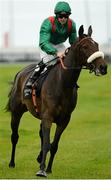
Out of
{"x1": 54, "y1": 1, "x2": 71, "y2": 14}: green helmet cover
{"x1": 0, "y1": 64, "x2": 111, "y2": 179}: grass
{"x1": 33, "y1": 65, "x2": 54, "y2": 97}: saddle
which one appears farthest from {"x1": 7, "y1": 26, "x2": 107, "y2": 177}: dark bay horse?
{"x1": 0, "y1": 64, "x2": 111, "y2": 179}: grass

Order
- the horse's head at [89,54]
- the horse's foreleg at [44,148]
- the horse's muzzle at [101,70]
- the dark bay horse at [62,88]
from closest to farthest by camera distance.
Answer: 1. the horse's muzzle at [101,70]
2. the horse's head at [89,54]
3. the dark bay horse at [62,88]
4. the horse's foreleg at [44,148]

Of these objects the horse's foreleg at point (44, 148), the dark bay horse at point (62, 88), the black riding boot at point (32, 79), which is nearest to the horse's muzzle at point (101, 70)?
the dark bay horse at point (62, 88)

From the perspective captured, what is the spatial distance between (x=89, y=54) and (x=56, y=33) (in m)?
1.27

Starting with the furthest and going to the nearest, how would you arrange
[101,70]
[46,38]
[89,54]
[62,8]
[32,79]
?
[32,79]
[46,38]
[62,8]
[89,54]
[101,70]

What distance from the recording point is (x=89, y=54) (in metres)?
14.2

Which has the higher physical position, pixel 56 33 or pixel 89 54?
pixel 56 33

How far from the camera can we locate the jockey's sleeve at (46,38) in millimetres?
15062

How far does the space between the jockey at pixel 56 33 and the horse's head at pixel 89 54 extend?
58cm

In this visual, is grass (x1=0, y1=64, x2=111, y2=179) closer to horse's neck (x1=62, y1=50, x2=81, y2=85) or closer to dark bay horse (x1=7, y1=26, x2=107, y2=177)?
dark bay horse (x1=7, y1=26, x2=107, y2=177)

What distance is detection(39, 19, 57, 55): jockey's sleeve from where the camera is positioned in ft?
49.4

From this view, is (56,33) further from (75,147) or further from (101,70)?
(75,147)

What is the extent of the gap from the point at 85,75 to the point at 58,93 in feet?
105

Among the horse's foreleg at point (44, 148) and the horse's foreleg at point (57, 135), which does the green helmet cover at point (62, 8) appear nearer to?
the horse's foreleg at point (57, 135)

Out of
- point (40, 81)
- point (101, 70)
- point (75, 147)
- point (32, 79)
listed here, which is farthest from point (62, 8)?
point (75, 147)
